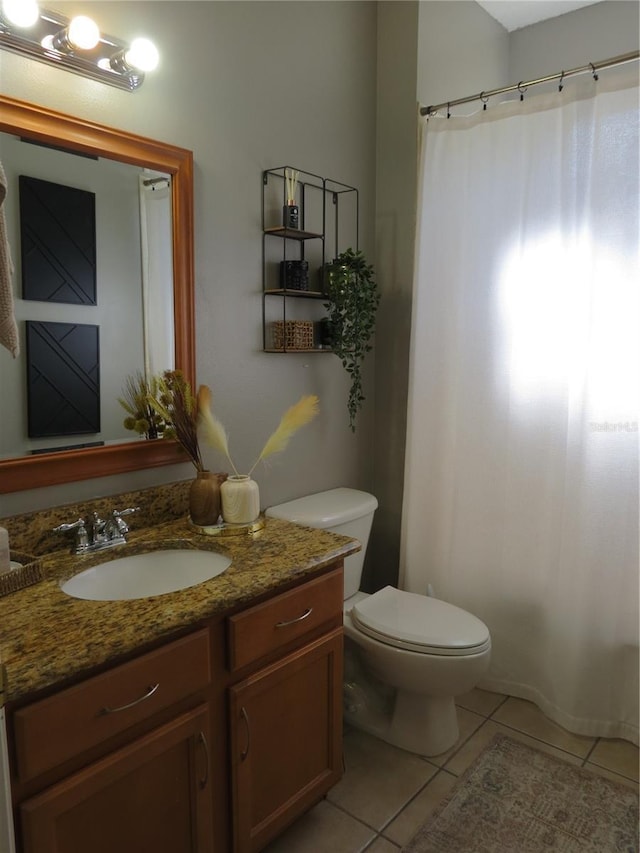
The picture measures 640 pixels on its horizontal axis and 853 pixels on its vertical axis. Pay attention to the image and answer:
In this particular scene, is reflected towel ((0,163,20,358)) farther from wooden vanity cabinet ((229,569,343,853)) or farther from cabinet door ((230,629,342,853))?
cabinet door ((230,629,342,853))

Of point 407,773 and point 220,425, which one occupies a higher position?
point 220,425

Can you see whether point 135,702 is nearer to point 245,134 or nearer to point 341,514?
point 341,514

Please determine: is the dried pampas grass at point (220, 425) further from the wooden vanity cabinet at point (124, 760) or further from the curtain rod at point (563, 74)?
the curtain rod at point (563, 74)

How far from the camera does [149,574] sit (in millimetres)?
1703

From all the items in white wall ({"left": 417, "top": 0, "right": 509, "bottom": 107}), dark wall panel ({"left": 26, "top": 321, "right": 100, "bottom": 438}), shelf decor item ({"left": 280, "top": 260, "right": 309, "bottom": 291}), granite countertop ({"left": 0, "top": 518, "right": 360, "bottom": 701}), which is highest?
white wall ({"left": 417, "top": 0, "right": 509, "bottom": 107})

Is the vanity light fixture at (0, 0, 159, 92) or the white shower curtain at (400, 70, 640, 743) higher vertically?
the vanity light fixture at (0, 0, 159, 92)

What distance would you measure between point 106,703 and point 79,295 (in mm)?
1032

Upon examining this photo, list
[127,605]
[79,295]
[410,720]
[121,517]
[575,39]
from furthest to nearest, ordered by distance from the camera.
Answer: [575,39], [410,720], [121,517], [79,295], [127,605]

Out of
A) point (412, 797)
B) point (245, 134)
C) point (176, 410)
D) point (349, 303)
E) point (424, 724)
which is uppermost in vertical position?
point (245, 134)

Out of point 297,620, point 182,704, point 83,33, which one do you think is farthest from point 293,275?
point 182,704

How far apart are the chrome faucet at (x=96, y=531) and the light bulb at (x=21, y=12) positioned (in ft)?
4.00

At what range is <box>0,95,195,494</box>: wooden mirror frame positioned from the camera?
1559 mm

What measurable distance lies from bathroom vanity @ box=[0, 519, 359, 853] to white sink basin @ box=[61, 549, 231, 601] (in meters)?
0.04

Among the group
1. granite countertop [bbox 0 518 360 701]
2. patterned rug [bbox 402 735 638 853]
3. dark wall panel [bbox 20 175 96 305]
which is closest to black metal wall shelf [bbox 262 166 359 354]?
dark wall panel [bbox 20 175 96 305]
